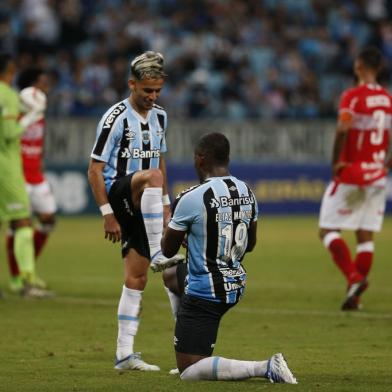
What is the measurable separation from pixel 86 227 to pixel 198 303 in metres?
16.1

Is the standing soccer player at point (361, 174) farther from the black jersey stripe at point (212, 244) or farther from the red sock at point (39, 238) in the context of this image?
the black jersey stripe at point (212, 244)

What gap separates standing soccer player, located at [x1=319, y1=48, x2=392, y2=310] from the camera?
1205cm

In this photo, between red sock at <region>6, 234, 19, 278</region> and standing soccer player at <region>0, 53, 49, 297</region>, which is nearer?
standing soccer player at <region>0, 53, 49, 297</region>

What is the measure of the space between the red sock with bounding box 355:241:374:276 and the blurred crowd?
1421 cm

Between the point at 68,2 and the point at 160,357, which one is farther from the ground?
the point at 68,2

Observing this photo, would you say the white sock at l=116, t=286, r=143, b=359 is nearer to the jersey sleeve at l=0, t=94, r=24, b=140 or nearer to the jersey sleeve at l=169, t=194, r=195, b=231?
the jersey sleeve at l=169, t=194, r=195, b=231

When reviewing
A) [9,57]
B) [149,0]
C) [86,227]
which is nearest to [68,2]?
[149,0]

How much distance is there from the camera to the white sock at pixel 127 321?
812cm

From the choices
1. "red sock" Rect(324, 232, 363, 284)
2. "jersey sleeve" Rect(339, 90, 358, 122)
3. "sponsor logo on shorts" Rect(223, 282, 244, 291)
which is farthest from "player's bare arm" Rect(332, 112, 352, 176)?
"sponsor logo on shorts" Rect(223, 282, 244, 291)

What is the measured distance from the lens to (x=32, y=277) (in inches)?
503

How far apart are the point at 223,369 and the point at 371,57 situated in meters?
5.59

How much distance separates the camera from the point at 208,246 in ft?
24.1

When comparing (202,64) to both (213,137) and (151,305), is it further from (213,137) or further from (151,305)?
(213,137)

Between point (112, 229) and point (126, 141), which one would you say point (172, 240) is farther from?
point (126, 141)
